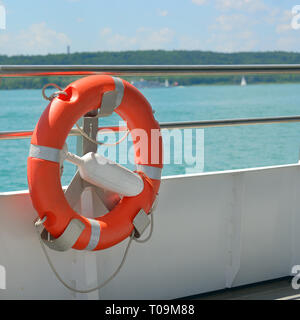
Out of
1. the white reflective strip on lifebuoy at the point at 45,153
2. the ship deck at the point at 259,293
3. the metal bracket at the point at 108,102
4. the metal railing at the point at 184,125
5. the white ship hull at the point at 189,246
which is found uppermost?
the metal bracket at the point at 108,102

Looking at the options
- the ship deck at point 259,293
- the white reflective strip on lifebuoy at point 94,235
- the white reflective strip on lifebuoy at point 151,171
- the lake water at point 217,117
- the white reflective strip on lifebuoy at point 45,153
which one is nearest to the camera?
the white reflective strip on lifebuoy at point 45,153

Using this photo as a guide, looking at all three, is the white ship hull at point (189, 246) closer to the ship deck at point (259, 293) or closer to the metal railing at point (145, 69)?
the ship deck at point (259, 293)

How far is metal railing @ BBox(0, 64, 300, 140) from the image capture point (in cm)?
166

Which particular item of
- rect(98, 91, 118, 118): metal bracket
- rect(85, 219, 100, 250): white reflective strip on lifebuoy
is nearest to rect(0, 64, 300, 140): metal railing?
rect(98, 91, 118, 118): metal bracket

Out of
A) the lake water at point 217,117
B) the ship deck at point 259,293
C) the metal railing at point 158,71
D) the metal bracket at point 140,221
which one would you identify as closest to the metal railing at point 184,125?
the metal railing at point 158,71

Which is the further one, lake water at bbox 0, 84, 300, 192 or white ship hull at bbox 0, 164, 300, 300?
lake water at bbox 0, 84, 300, 192

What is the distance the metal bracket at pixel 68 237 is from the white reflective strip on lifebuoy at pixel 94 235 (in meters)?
0.04

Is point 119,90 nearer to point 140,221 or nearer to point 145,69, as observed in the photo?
point 145,69

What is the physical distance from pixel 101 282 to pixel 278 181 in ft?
2.77

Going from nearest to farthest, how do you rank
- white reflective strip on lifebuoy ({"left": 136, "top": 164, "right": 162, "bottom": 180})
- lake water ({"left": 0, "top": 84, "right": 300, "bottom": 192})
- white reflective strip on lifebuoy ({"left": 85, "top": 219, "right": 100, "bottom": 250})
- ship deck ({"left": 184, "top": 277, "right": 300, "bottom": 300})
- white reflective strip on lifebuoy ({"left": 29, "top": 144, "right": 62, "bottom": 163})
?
white reflective strip on lifebuoy ({"left": 29, "top": 144, "right": 62, "bottom": 163})
white reflective strip on lifebuoy ({"left": 85, "top": 219, "right": 100, "bottom": 250})
white reflective strip on lifebuoy ({"left": 136, "top": 164, "right": 162, "bottom": 180})
ship deck ({"left": 184, "top": 277, "right": 300, "bottom": 300})
lake water ({"left": 0, "top": 84, "right": 300, "bottom": 192})

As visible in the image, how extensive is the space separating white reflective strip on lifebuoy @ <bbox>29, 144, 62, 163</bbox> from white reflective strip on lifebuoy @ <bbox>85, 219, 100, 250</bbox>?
0.80 ft

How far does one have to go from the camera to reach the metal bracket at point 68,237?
1583 mm

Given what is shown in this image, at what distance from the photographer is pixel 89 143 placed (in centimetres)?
173

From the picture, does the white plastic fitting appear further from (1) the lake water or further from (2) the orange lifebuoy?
(1) the lake water
